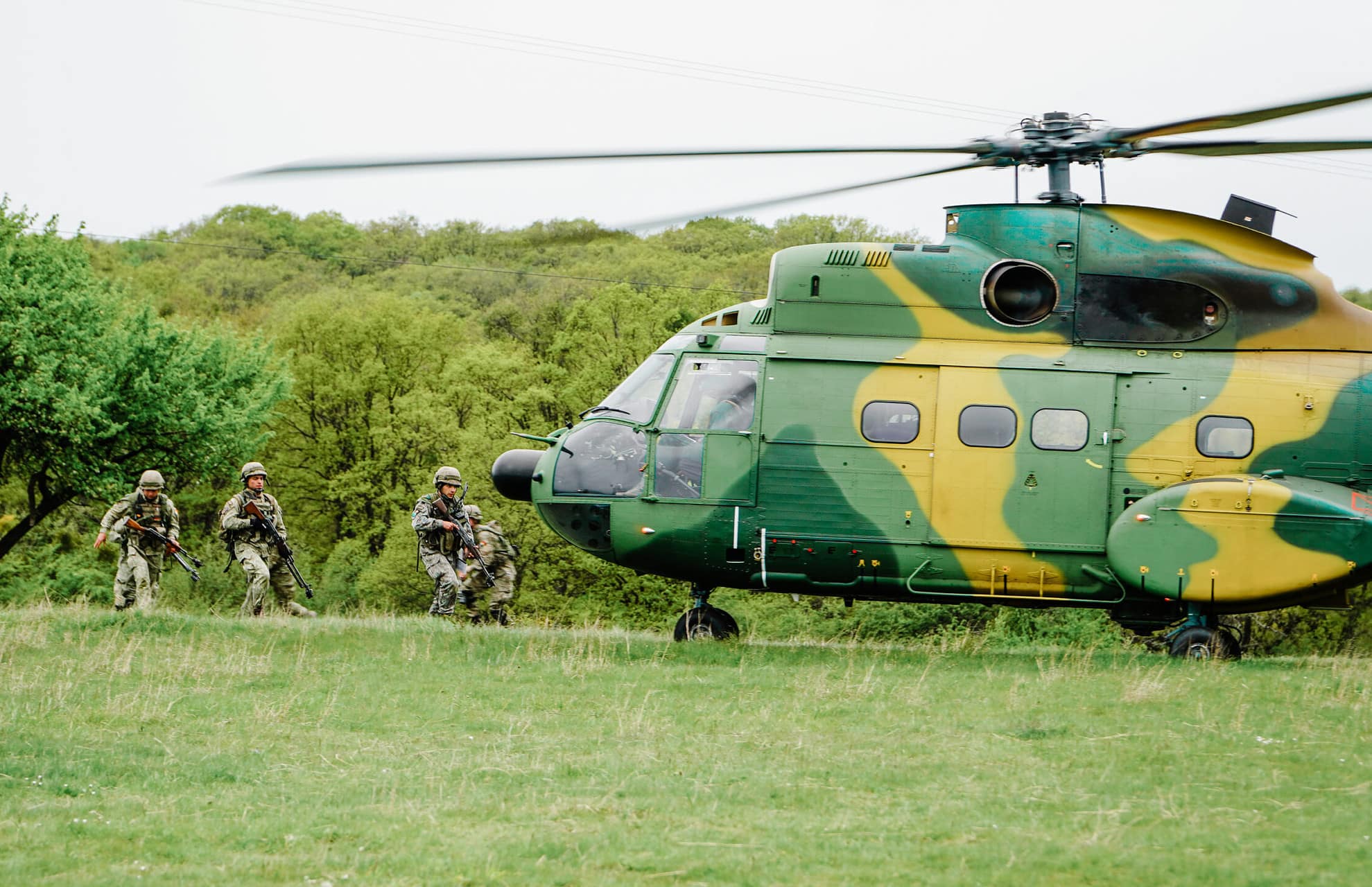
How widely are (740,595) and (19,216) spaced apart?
2170cm

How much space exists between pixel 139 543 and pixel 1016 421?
1071 centimetres

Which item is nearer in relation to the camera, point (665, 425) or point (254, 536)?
point (665, 425)

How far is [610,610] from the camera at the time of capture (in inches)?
1615

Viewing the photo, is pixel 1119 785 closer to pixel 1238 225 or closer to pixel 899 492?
pixel 899 492

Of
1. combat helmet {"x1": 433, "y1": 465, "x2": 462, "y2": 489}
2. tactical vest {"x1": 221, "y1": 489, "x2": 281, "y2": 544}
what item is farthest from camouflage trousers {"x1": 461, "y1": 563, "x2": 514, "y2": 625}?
tactical vest {"x1": 221, "y1": 489, "x2": 281, "y2": 544}

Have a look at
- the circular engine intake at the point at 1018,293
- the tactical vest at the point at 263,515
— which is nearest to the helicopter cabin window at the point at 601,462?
the circular engine intake at the point at 1018,293

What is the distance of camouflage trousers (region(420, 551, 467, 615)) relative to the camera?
56.8 ft

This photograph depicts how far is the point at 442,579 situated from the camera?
1733cm

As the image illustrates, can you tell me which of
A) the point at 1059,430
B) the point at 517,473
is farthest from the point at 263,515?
the point at 1059,430

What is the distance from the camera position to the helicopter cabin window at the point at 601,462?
1382 centimetres

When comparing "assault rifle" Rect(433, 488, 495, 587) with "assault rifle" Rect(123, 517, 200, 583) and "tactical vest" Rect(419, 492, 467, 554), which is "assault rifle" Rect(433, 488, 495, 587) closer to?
"tactical vest" Rect(419, 492, 467, 554)

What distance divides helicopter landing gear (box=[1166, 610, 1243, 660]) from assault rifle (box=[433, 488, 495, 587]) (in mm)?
8275

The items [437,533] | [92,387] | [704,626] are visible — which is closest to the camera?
[704,626]

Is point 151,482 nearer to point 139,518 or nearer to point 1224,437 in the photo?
point 139,518
